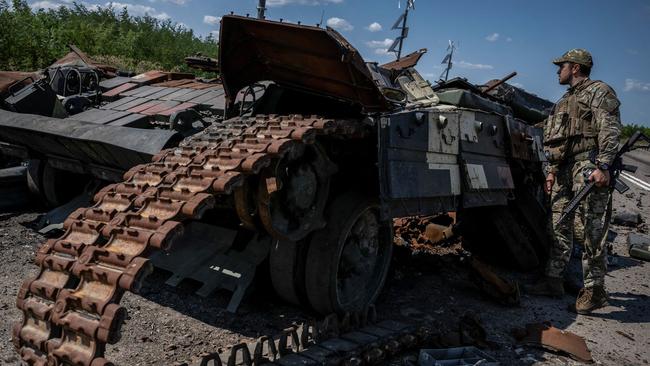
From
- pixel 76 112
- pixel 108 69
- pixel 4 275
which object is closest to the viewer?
pixel 4 275

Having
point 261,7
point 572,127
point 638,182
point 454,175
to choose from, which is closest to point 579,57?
point 572,127

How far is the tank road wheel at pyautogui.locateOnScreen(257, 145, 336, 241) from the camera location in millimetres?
3504

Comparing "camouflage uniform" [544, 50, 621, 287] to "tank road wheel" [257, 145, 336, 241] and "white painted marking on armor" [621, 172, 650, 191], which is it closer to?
"tank road wheel" [257, 145, 336, 241]

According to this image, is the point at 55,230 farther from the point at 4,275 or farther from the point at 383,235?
the point at 383,235

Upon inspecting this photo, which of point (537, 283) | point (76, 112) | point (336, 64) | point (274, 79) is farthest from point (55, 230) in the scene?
point (537, 283)

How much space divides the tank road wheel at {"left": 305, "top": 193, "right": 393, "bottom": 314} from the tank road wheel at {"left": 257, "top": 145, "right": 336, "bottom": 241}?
202 mm

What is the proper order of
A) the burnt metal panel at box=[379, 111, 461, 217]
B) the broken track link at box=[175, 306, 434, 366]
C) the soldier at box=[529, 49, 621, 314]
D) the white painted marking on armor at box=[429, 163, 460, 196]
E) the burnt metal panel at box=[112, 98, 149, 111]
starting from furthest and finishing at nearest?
the burnt metal panel at box=[112, 98, 149, 111] → the soldier at box=[529, 49, 621, 314] → the white painted marking on armor at box=[429, 163, 460, 196] → the burnt metal panel at box=[379, 111, 461, 217] → the broken track link at box=[175, 306, 434, 366]

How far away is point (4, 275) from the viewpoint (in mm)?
4898

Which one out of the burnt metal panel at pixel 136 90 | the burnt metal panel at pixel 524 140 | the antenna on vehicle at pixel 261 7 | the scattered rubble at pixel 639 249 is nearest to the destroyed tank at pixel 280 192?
the burnt metal panel at pixel 524 140

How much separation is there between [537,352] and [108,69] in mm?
6538

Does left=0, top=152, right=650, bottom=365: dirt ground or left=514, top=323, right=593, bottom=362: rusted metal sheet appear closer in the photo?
left=0, top=152, right=650, bottom=365: dirt ground

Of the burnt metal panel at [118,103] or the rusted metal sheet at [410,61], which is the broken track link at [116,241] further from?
the rusted metal sheet at [410,61]

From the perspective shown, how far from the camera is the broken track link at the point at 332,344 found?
332 centimetres

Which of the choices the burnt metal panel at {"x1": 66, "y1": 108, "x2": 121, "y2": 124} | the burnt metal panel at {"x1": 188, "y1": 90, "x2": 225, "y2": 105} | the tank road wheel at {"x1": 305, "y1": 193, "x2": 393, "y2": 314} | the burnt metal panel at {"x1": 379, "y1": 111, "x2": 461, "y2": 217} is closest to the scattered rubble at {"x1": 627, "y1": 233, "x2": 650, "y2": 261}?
the burnt metal panel at {"x1": 379, "y1": 111, "x2": 461, "y2": 217}
